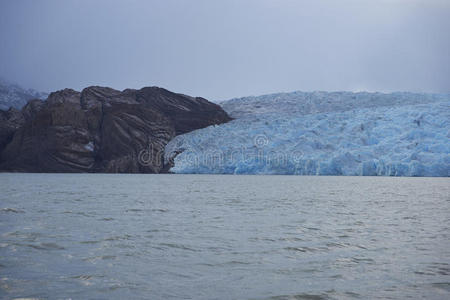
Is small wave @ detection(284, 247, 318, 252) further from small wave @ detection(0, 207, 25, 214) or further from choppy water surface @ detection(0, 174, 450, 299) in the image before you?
small wave @ detection(0, 207, 25, 214)

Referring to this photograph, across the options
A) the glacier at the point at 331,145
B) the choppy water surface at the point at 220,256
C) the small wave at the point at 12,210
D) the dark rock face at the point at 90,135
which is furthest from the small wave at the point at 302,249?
the dark rock face at the point at 90,135

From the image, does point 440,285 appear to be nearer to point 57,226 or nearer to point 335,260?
point 335,260

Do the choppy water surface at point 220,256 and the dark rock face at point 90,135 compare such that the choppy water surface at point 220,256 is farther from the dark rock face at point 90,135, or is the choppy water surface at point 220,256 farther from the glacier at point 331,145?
the dark rock face at point 90,135

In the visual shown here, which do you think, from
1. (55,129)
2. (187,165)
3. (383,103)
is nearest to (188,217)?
(187,165)

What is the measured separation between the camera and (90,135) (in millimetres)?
38750

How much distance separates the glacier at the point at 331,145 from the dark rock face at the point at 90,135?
102 inches

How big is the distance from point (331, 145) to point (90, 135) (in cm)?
2136

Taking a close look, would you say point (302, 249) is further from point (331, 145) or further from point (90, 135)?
point (90, 135)

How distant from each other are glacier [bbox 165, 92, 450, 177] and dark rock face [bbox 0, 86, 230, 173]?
2594mm

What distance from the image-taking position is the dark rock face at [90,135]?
37219 mm

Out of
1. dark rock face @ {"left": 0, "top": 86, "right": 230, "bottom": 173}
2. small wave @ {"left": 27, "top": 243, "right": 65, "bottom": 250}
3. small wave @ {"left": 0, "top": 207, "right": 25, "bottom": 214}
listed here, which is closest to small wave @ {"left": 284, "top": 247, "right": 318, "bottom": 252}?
small wave @ {"left": 27, "top": 243, "right": 65, "bottom": 250}

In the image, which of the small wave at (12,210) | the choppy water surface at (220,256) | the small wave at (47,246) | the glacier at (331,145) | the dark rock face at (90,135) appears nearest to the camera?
the choppy water surface at (220,256)

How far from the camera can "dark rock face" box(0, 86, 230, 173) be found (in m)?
37.2

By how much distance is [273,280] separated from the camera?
366 cm
